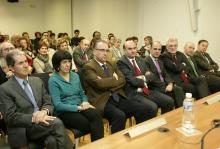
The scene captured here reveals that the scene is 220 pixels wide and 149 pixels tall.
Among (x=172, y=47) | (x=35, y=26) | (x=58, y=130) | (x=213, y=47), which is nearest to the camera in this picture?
(x=58, y=130)

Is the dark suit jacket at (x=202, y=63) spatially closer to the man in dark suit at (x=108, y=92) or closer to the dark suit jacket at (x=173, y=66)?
the dark suit jacket at (x=173, y=66)

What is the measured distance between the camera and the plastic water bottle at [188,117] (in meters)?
2.17

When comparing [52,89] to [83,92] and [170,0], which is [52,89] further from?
[170,0]

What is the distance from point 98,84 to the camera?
3.28m

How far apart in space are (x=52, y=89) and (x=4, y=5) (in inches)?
330

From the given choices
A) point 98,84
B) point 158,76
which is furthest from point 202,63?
point 98,84

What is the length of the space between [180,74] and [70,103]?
2068mm

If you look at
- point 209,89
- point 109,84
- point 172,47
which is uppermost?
point 172,47

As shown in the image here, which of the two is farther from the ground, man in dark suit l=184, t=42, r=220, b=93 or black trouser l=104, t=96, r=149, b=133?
man in dark suit l=184, t=42, r=220, b=93

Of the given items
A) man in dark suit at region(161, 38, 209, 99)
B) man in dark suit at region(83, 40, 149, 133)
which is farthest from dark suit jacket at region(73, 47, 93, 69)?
man in dark suit at region(83, 40, 149, 133)

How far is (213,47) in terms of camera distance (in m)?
6.59

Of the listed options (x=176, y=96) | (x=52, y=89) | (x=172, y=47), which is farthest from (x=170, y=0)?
(x=52, y=89)

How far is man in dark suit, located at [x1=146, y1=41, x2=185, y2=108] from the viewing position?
4.04m

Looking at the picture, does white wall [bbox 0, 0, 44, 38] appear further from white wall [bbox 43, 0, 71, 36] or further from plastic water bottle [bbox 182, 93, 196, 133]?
plastic water bottle [bbox 182, 93, 196, 133]
